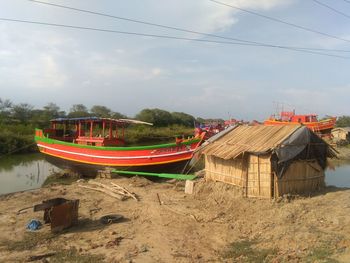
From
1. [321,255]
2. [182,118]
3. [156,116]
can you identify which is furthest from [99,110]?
[321,255]

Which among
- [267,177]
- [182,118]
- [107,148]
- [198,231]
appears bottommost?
[198,231]

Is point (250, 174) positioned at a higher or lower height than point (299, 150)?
lower

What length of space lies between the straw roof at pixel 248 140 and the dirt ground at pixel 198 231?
47.4 inches

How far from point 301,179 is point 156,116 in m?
43.5

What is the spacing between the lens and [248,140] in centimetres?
1099

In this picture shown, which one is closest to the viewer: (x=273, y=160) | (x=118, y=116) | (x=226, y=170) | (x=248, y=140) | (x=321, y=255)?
(x=321, y=255)

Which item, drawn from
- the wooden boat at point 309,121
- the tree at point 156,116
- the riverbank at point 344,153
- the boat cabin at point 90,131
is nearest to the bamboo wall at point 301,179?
the boat cabin at point 90,131

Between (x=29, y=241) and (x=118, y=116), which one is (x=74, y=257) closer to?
(x=29, y=241)

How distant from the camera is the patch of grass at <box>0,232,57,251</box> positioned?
25.8ft

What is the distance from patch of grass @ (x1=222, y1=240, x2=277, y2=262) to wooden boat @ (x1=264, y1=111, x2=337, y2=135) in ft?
81.1

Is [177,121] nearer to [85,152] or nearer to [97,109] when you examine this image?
[97,109]

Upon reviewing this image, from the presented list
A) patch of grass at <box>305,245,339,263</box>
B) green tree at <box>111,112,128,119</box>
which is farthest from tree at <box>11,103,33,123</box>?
patch of grass at <box>305,245,339,263</box>

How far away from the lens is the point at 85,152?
18.4 metres

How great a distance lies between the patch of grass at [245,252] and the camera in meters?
6.74
